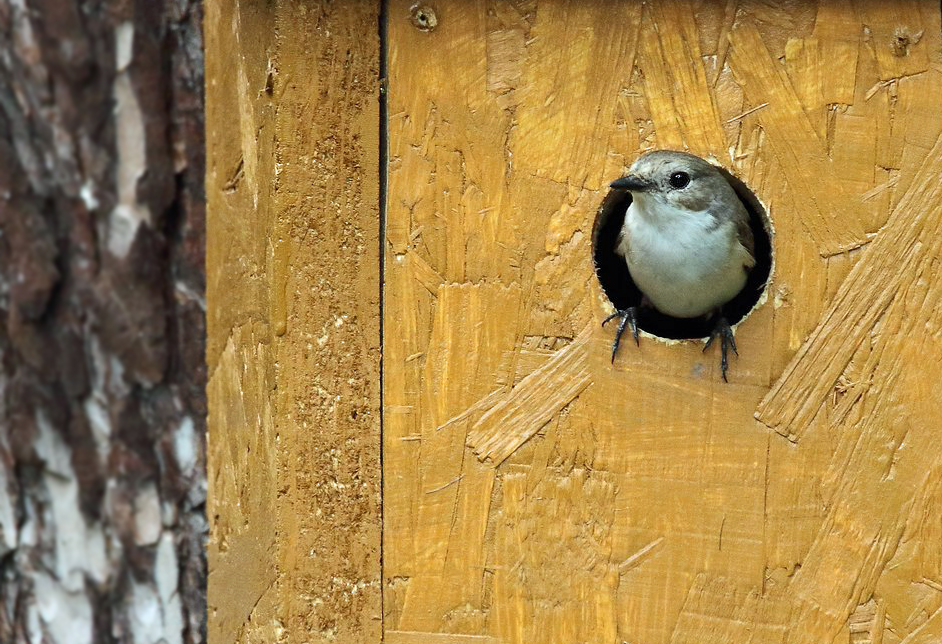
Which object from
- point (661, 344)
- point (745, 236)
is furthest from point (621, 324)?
point (745, 236)

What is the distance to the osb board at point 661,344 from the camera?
2721 mm

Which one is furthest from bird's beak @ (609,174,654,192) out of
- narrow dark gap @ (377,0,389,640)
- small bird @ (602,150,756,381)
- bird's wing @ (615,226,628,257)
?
narrow dark gap @ (377,0,389,640)

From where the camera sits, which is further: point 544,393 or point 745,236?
point 745,236

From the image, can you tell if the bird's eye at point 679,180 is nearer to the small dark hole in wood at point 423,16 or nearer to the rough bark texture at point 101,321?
the small dark hole in wood at point 423,16

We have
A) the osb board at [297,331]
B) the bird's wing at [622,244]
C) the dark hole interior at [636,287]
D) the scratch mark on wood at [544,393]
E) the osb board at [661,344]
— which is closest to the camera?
the osb board at [297,331]

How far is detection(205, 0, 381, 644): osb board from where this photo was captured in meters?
2.52

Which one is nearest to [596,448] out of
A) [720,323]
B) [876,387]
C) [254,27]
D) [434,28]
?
[720,323]

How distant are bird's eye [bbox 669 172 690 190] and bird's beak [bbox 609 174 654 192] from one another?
0.09 metres

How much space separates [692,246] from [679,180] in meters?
0.25

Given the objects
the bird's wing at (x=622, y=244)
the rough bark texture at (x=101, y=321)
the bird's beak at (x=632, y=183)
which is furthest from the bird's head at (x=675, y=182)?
the rough bark texture at (x=101, y=321)

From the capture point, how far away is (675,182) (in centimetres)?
291

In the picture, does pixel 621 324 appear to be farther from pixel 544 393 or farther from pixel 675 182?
pixel 675 182

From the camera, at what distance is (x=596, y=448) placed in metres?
2.83

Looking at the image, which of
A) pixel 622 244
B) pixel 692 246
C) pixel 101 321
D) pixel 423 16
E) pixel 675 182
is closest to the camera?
pixel 101 321
